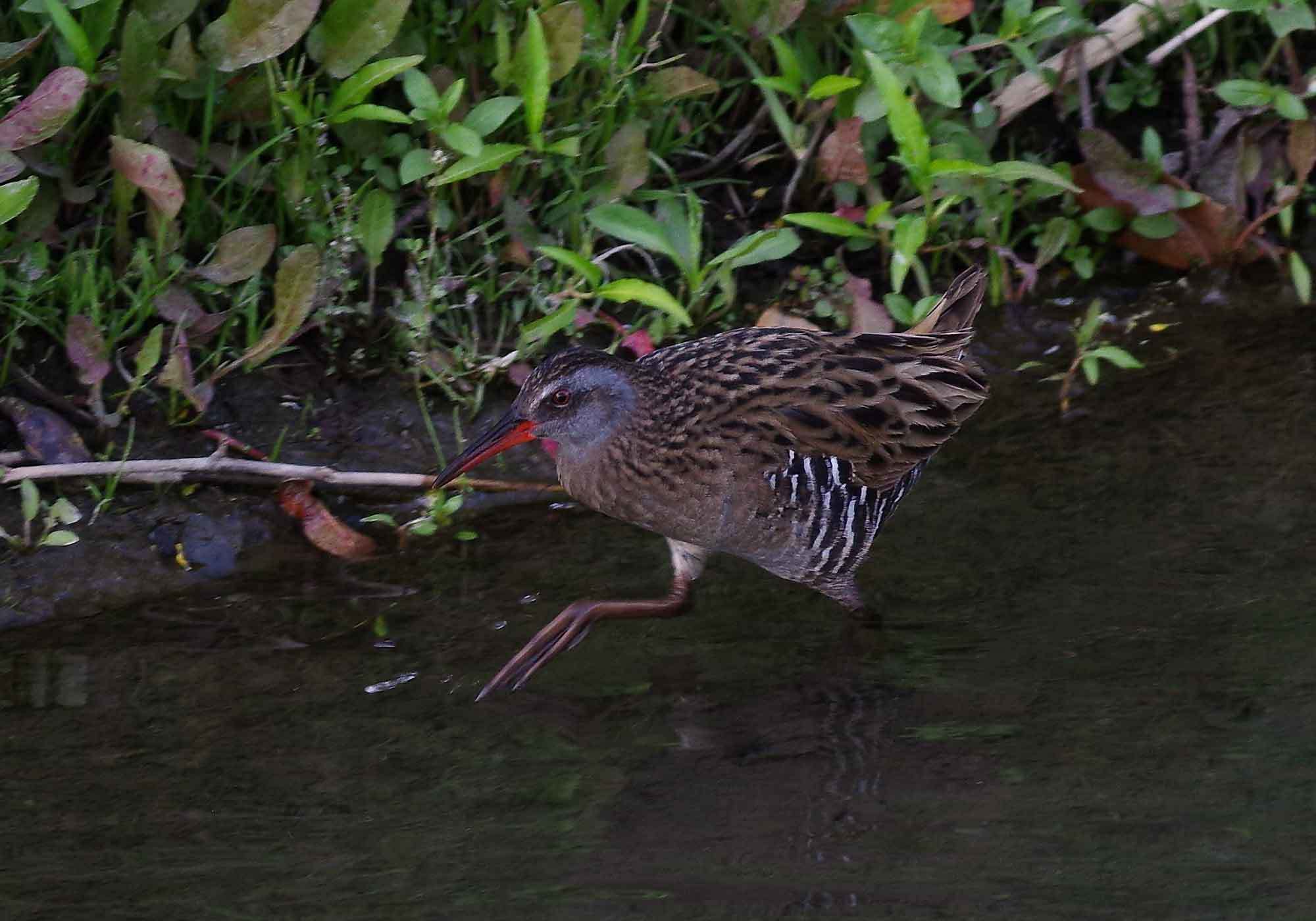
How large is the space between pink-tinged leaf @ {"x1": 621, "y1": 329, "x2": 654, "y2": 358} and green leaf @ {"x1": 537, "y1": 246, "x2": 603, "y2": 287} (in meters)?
0.22

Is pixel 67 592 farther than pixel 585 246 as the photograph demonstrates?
No

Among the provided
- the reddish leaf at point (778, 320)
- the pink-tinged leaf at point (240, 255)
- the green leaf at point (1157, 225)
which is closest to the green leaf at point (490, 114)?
the pink-tinged leaf at point (240, 255)

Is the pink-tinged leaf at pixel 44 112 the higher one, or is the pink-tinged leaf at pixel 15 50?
the pink-tinged leaf at pixel 15 50

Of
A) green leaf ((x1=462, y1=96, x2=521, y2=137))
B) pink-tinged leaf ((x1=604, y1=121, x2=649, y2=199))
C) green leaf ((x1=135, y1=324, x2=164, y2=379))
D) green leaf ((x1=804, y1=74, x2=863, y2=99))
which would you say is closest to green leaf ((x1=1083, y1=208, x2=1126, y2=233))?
green leaf ((x1=804, y1=74, x2=863, y2=99))

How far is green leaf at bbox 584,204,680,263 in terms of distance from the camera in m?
4.36

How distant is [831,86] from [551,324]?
1.00 m

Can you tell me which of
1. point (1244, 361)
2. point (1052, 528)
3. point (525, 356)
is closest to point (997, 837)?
point (1052, 528)

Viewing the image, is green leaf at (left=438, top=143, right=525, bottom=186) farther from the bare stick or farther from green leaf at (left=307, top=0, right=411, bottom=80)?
the bare stick

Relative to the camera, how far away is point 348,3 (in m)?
4.28

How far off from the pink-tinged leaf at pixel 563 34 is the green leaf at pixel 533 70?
0.02m

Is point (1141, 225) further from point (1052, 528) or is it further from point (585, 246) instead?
point (585, 246)

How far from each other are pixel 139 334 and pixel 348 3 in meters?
0.95

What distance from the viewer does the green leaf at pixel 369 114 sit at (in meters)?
4.25

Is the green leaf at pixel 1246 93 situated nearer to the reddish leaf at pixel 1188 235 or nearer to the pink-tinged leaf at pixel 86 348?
the reddish leaf at pixel 1188 235
